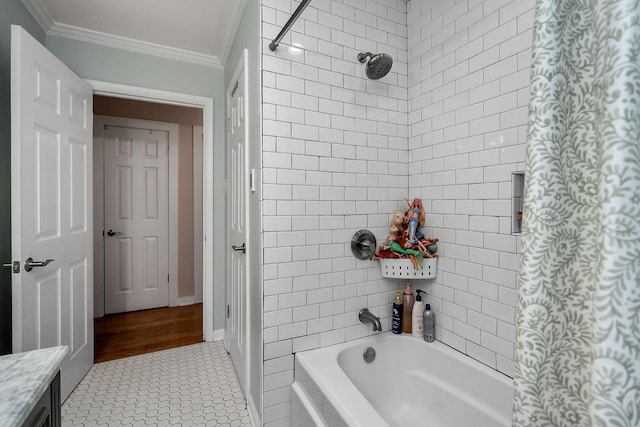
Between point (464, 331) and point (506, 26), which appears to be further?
point (464, 331)

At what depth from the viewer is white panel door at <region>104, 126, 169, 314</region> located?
3.34m

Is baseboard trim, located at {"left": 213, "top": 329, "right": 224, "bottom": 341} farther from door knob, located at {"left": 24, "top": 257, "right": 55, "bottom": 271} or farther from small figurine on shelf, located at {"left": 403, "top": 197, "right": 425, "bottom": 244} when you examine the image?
small figurine on shelf, located at {"left": 403, "top": 197, "right": 425, "bottom": 244}

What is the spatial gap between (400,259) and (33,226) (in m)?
1.94

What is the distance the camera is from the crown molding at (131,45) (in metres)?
2.23

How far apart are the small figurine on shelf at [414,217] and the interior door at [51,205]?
1976mm

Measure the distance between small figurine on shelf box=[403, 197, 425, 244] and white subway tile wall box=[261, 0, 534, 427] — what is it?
0.05 m

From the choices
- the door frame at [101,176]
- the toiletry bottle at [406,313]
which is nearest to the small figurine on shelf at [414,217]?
the toiletry bottle at [406,313]

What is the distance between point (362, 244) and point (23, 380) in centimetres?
138

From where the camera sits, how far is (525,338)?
587mm

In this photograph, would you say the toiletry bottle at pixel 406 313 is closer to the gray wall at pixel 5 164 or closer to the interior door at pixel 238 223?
the interior door at pixel 238 223

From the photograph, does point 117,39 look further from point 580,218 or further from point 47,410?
point 580,218

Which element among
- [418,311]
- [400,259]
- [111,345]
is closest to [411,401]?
[418,311]

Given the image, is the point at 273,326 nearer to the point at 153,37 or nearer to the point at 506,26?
the point at 506,26

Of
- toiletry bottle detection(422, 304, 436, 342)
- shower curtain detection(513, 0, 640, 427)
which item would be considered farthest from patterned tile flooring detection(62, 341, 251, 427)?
shower curtain detection(513, 0, 640, 427)
